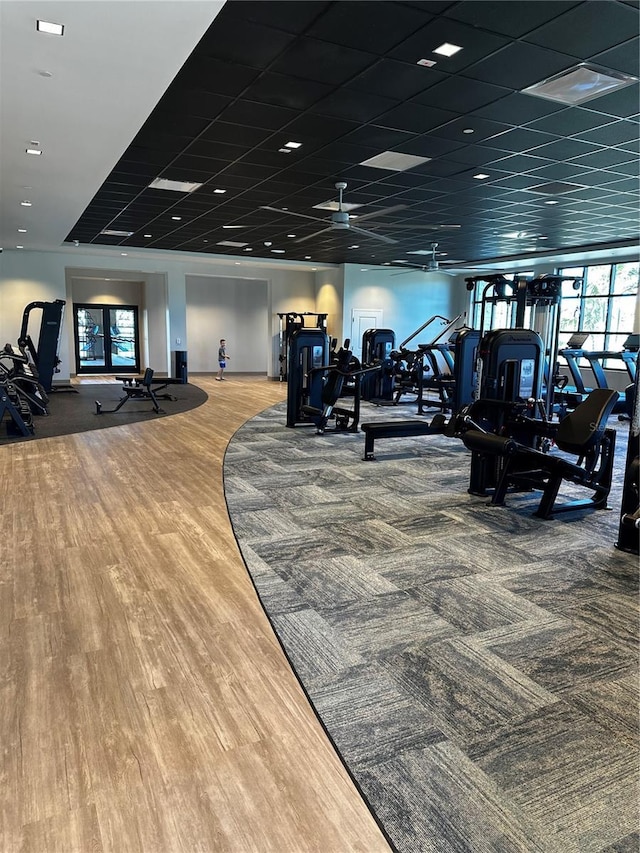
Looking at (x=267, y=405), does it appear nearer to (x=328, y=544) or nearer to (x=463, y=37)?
(x=328, y=544)

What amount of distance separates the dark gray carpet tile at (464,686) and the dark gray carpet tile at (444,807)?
0.60ft

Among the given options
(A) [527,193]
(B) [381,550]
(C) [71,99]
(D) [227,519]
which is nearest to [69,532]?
(D) [227,519]

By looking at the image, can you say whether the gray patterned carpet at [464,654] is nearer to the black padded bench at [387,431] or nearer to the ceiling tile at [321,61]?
the black padded bench at [387,431]

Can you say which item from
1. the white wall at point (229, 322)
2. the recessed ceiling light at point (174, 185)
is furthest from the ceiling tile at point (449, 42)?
the white wall at point (229, 322)

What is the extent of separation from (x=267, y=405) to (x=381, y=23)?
26.4 ft

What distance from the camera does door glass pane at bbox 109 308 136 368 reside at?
701 inches

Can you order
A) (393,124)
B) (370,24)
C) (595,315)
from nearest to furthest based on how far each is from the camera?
(370,24) < (393,124) < (595,315)

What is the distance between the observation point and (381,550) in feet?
12.8

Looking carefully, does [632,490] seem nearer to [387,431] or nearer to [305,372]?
[387,431]

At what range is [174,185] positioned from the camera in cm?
752

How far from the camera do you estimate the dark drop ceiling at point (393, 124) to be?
11.4ft

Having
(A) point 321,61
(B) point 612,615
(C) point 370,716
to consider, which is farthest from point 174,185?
(C) point 370,716

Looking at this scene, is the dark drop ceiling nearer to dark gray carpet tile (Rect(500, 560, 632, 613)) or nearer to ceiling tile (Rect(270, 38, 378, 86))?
ceiling tile (Rect(270, 38, 378, 86))

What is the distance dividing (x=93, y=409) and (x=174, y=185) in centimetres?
433
